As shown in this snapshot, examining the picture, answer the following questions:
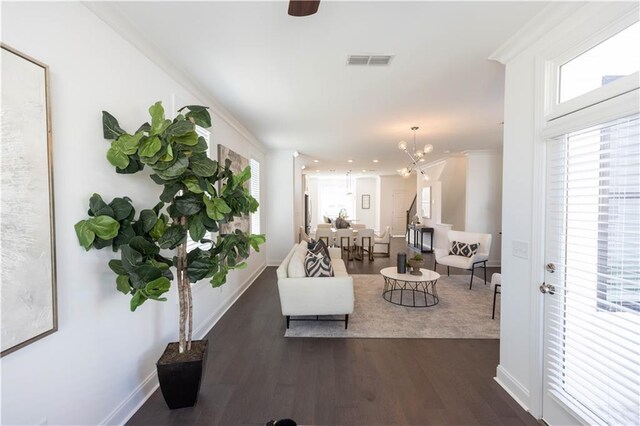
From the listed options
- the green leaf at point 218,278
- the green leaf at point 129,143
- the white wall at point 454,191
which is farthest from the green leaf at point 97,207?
the white wall at point 454,191

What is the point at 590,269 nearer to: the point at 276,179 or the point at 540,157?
the point at 540,157

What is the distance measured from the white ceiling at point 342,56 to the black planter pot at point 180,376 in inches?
93.0

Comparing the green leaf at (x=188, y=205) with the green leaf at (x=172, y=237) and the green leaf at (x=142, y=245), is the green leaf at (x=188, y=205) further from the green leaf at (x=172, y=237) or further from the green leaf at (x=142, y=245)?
the green leaf at (x=142, y=245)

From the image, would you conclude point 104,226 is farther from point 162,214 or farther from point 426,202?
point 426,202

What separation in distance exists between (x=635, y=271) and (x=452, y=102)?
251 centimetres

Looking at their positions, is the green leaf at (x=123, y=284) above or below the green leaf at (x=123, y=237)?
below

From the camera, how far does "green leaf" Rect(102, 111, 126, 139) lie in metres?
1.65

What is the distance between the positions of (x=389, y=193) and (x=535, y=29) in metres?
10.5

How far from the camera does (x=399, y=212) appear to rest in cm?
1218

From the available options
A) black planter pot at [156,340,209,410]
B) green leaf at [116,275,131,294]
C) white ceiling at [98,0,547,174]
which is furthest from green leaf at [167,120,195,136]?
black planter pot at [156,340,209,410]

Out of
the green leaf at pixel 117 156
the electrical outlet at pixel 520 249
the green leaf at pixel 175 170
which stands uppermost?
the green leaf at pixel 117 156

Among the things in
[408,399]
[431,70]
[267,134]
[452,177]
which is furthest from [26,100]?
[452,177]

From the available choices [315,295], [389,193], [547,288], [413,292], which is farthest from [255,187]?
[389,193]

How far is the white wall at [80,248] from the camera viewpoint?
1287 millimetres
